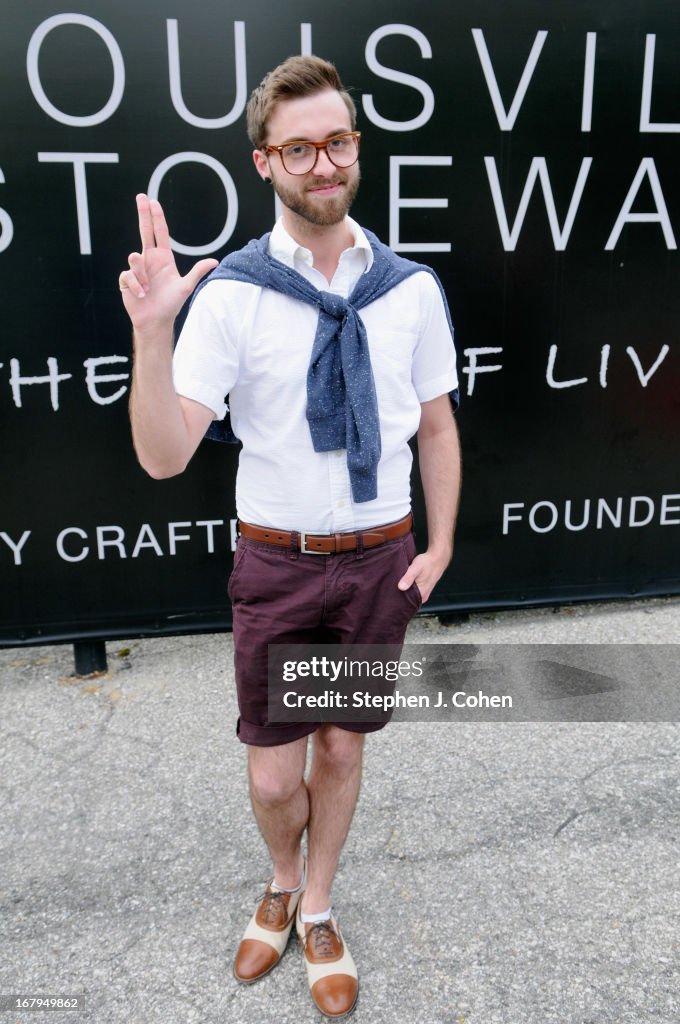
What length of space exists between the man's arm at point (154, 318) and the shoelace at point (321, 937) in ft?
4.43

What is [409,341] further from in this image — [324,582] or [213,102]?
[213,102]

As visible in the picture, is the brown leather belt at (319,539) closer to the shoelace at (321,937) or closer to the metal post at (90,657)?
the shoelace at (321,937)

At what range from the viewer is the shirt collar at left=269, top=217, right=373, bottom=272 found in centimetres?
207

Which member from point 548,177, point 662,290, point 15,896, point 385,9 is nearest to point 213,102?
point 385,9

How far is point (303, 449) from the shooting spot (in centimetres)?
208

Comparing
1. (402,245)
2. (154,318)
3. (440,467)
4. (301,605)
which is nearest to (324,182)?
(154,318)

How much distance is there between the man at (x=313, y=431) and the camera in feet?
6.48

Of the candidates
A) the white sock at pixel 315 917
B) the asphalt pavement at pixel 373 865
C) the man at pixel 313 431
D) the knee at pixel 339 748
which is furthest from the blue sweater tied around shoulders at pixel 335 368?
the asphalt pavement at pixel 373 865

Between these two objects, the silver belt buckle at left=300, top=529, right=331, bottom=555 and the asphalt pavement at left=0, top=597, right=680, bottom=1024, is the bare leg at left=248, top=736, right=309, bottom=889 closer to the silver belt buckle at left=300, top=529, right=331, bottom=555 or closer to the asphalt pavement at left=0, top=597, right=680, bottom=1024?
the asphalt pavement at left=0, top=597, right=680, bottom=1024

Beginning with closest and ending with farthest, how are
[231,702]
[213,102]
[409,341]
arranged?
[409,341]
[213,102]
[231,702]

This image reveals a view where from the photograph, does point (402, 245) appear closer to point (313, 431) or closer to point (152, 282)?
point (313, 431)

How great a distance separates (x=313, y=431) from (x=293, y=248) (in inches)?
16.9

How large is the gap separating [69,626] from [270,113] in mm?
2387

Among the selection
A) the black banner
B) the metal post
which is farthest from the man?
the metal post
